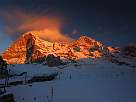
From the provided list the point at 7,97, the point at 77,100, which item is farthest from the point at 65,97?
the point at 7,97

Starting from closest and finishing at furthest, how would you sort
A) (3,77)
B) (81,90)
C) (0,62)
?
(81,90) < (0,62) < (3,77)

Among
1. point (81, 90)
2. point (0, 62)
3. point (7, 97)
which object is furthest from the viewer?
point (0, 62)

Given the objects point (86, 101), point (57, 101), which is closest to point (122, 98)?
point (86, 101)

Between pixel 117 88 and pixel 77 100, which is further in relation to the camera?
pixel 117 88

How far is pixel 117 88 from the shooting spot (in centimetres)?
7700

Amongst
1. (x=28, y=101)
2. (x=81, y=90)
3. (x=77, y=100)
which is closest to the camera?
(x=28, y=101)

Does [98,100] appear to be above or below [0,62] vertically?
below

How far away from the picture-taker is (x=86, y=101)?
56.2 meters

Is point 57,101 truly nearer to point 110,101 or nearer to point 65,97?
point 65,97

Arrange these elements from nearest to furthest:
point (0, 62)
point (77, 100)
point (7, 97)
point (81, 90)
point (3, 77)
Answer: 1. point (7, 97)
2. point (77, 100)
3. point (81, 90)
4. point (0, 62)
5. point (3, 77)

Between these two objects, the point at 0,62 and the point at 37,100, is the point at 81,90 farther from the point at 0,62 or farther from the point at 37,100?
the point at 0,62

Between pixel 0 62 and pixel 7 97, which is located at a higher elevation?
pixel 0 62

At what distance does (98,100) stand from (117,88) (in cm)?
2094

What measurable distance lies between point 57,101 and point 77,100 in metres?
4.60
